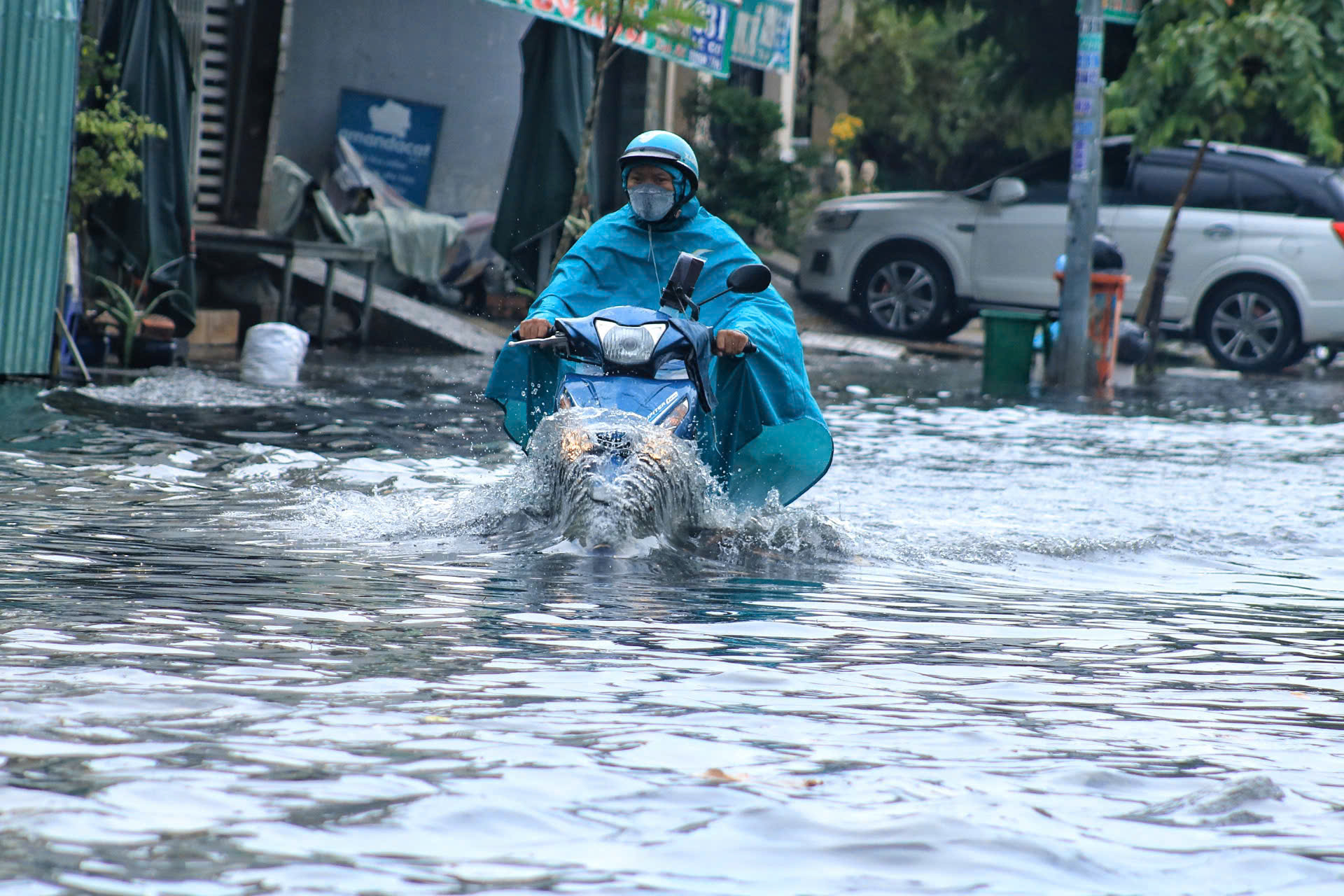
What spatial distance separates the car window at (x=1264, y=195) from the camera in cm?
1906

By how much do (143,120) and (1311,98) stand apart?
11.4 meters

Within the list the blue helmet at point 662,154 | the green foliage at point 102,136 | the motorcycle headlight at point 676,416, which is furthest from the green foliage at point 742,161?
the motorcycle headlight at point 676,416

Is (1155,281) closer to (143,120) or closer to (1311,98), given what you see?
(1311,98)

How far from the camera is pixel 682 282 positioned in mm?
6355

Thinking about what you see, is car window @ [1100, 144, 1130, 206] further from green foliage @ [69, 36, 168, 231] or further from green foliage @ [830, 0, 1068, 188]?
green foliage @ [69, 36, 168, 231]

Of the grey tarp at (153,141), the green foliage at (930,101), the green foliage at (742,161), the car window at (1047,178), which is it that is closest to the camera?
the grey tarp at (153,141)

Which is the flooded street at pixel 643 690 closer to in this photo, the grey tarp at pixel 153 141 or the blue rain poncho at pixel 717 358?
the blue rain poncho at pixel 717 358

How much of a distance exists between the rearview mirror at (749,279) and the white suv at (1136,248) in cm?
1352

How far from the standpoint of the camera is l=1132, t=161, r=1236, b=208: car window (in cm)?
1941

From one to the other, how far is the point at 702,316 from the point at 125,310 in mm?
6539

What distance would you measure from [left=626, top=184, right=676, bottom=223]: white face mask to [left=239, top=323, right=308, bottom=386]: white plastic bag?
19.6 feet

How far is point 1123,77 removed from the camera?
19.3 m

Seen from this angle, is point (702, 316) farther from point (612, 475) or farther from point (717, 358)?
point (612, 475)

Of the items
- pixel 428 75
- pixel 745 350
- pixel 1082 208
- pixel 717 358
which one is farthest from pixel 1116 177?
pixel 745 350
